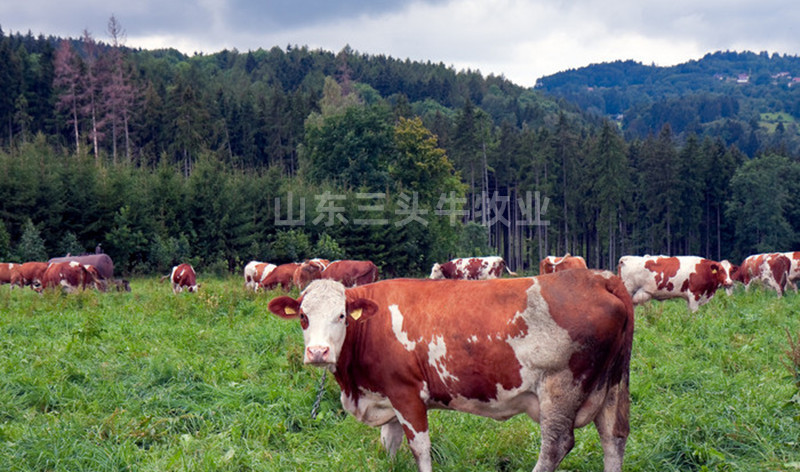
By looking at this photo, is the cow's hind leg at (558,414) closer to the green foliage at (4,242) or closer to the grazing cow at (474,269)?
the grazing cow at (474,269)

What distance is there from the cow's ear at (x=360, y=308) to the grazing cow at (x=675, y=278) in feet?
44.8

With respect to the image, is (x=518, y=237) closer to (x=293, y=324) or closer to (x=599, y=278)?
(x=293, y=324)

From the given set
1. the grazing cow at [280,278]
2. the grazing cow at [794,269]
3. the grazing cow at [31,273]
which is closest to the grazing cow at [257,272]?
the grazing cow at [280,278]

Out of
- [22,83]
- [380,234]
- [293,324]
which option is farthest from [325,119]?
[293,324]

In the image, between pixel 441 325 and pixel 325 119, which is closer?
pixel 441 325

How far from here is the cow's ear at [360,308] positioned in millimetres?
5543

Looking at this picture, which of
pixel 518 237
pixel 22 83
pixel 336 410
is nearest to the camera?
pixel 336 410

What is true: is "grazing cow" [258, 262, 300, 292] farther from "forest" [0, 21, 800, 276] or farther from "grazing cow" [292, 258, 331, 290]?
"forest" [0, 21, 800, 276]

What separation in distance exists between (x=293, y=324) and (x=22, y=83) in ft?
232

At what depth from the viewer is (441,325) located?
546 centimetres

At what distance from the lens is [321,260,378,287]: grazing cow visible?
2289 centimetres

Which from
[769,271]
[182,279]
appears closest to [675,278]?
[769,271]

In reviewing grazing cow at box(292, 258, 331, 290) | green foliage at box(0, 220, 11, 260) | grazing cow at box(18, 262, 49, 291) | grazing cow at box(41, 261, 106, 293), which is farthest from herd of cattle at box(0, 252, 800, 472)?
green foliage at box(0, 220, 11, 260)

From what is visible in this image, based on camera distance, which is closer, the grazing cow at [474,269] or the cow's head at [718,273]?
the cow's head at [718,273]
